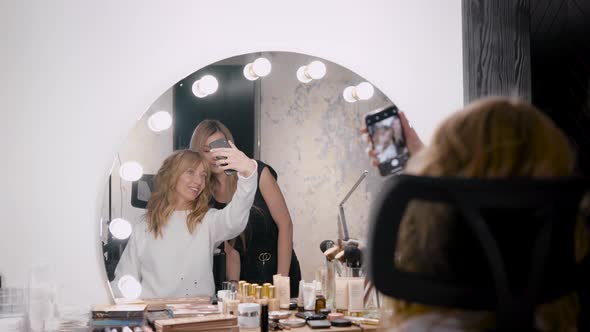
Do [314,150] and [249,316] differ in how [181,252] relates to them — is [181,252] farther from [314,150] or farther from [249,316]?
[314,150]

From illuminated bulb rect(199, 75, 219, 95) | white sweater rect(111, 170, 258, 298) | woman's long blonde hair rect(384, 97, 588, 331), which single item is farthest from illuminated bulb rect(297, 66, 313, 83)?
woman's long blonde hair rect(384, 97, 588, 331)

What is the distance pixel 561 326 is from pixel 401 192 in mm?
307

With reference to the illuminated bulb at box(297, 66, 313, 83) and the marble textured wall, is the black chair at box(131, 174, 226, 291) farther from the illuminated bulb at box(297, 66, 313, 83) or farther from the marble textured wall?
the illuminated bulb at box(297, 66, 313, 83)

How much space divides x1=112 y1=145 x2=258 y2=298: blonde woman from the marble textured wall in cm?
18

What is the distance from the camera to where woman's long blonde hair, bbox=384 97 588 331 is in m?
0.79

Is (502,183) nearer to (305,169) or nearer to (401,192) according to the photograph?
(401,192)

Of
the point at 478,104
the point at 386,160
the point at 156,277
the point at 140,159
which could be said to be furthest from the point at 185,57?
the point at 478,104

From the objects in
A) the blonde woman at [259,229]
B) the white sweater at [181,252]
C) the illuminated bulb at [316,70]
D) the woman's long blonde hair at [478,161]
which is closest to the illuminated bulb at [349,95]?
the illuminated bulb at [316,70]

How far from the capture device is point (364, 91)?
235 cm

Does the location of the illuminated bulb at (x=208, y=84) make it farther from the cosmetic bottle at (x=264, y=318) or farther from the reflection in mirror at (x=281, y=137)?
the cosmetic bottle at (x=264, y=318)

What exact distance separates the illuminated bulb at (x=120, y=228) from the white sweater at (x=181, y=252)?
0.08ft

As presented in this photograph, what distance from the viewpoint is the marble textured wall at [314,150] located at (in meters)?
2.26

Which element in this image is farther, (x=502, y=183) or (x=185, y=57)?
(x=185, y=57)

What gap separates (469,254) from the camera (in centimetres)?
78
